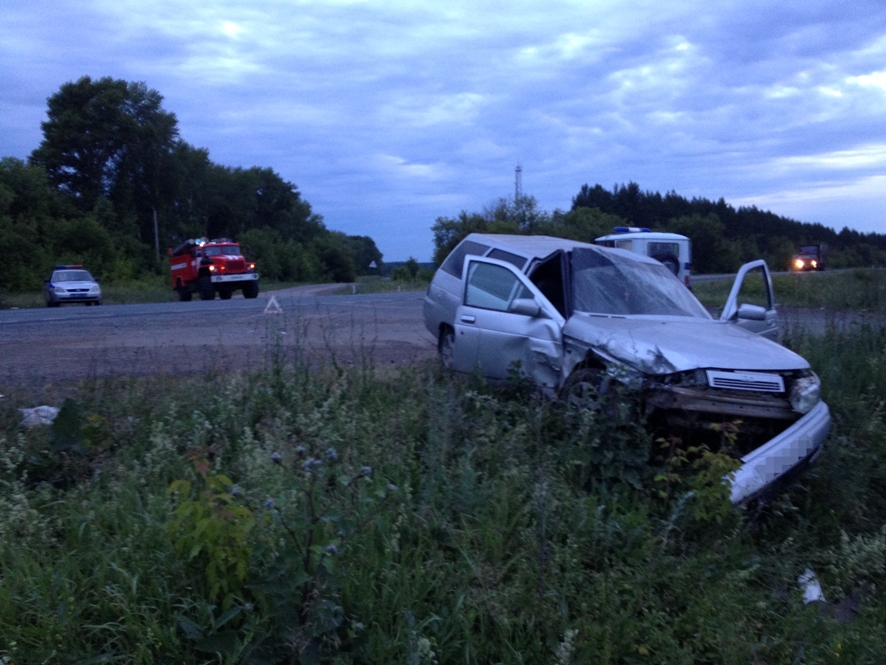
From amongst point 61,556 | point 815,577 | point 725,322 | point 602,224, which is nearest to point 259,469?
point 61,556

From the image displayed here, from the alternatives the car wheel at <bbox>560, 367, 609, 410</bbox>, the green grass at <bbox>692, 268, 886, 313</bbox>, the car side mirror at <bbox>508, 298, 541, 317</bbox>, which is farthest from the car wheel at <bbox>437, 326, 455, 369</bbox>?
the green grass at <bbox>692, 268, 886, 313</bbox>

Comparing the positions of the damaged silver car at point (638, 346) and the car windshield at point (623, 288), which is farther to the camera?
the car windshield at point (623, 288)

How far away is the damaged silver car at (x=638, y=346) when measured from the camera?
200 inches

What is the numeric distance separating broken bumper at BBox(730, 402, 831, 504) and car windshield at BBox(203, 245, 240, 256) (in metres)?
26.3

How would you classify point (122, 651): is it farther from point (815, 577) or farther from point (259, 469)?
point (815, 577)

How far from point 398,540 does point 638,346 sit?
227cm

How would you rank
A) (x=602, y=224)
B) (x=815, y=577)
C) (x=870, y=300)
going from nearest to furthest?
1. (x=815, y=577)
2. (x=870, y=300)
3. (x=602, y=224)

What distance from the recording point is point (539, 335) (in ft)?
20.9

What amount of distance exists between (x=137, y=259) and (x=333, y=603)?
188 feet

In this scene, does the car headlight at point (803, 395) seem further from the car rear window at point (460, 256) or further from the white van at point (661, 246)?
the white van at point (661, 246)

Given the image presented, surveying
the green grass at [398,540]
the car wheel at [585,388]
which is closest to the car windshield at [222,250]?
the green grass at [398,540]

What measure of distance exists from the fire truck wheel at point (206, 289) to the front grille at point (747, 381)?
83.6 ft

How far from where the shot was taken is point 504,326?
6.78 meters

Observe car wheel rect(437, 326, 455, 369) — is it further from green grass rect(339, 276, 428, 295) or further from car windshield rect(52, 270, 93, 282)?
green grass rect(339, 276, 428, 295)
